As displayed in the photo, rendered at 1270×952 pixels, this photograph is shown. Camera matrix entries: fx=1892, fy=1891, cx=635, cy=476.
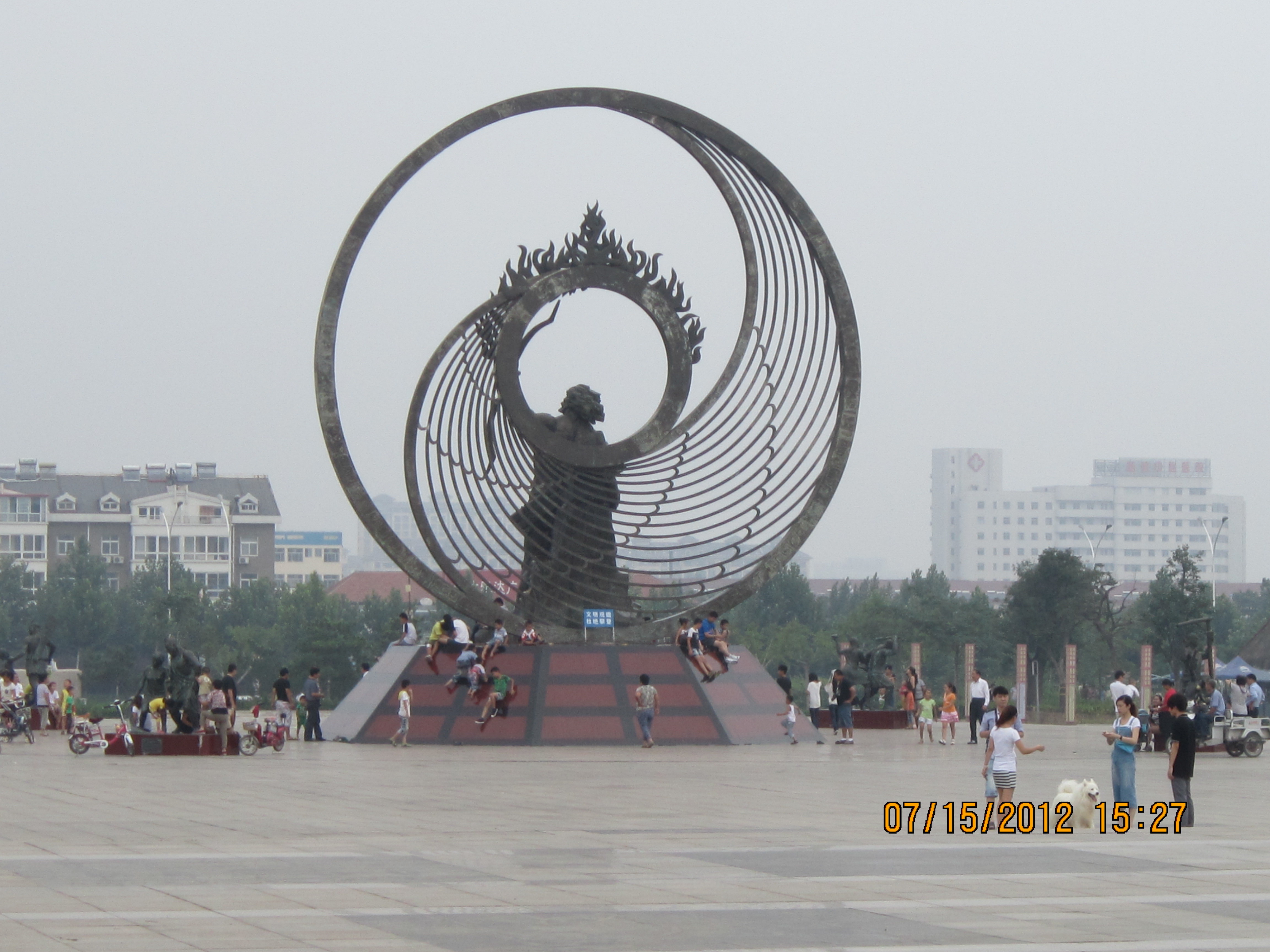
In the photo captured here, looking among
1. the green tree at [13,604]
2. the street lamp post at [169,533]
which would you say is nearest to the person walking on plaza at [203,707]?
the street lamp post at [169,533]

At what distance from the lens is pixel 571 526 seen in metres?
27.5

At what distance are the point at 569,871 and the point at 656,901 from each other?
1.42 m

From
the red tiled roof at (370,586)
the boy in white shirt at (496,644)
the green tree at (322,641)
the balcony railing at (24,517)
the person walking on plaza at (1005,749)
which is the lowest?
the green tree at (322,641)

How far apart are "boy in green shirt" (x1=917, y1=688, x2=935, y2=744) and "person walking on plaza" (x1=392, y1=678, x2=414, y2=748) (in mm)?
8505

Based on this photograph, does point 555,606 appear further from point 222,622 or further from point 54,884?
point 222,622

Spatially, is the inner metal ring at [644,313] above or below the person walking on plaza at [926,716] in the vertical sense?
above

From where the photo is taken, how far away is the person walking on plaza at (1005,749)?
14.6 metres

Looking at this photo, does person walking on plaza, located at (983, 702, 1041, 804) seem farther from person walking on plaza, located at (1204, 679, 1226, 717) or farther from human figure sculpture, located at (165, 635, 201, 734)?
person walking on plaza, located at (1204, 679, 1226, 717)

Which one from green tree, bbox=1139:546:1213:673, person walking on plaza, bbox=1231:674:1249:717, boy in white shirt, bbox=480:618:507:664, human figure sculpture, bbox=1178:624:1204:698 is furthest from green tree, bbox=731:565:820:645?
boy in white shirt, bbox=480:618:507:664

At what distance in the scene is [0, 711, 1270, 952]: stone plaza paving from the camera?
965 cm

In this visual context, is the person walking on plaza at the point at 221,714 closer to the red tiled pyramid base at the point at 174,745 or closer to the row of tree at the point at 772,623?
the red tiled pyramid base at the point at 174,745

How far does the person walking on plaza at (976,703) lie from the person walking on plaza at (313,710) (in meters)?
10.1

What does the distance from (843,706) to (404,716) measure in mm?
7209

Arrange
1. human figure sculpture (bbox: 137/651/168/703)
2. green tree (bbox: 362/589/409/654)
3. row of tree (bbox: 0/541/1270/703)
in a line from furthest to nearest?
green tree (bbox: 362/589/409/654) < row of tree (bbox: 0/541/1270/703) < human figure sculpture (bbox: 137/651/168/703)
